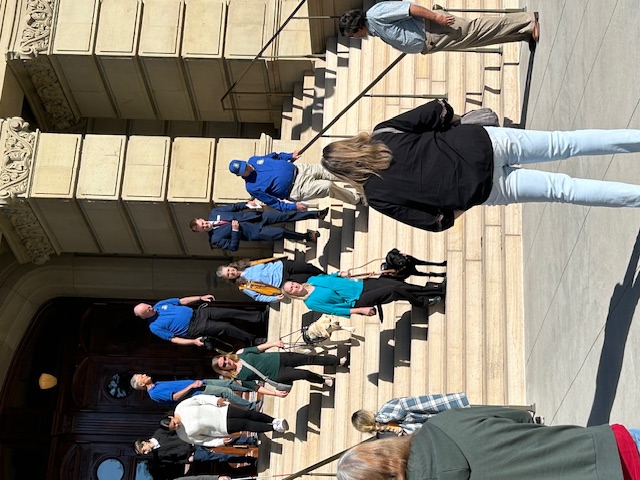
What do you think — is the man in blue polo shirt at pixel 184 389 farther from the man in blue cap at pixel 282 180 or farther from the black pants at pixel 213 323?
the man in blue cap at pixel 282 180

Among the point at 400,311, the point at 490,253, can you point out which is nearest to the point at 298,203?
the point at 400,311

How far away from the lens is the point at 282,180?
35.6 feet

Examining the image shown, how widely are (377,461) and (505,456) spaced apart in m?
0.58

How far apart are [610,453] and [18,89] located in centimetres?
1273

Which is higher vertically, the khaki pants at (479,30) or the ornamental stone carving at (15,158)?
the ornamental stone carving at (15,158)

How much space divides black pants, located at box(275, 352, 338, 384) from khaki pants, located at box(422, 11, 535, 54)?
157 inches

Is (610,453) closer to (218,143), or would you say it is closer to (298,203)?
(298,203)

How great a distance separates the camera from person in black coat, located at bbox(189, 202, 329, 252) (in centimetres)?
1153

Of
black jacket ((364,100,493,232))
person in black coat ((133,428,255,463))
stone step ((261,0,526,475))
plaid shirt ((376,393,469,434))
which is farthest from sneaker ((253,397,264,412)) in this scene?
black jacket ((364,100,493,232))

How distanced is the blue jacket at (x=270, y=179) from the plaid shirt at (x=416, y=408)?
405 centimetres

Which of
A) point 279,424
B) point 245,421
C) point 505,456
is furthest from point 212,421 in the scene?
point 505,456

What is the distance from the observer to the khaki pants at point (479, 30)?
29.2 ft

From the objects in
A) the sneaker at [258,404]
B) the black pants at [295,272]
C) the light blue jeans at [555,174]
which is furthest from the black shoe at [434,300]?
the light blue jeans at [555,174]

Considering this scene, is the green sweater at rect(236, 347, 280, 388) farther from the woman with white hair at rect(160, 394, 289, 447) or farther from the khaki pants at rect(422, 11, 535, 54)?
the khaki pants at rect(422, 11, 535, 54)
